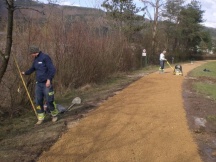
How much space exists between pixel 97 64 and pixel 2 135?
32.2ft

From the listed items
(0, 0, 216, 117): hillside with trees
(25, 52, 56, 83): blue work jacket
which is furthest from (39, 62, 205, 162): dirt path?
(0, 0, 216, 117): hillside with trees

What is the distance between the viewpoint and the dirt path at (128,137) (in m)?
5.71

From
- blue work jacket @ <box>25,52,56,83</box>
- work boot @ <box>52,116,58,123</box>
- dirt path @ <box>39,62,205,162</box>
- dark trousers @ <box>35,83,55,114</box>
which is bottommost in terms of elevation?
dirt path @ <box>39,62,205,162</box>

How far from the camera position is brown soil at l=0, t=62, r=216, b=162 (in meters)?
5.71

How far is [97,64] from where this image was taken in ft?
53.8

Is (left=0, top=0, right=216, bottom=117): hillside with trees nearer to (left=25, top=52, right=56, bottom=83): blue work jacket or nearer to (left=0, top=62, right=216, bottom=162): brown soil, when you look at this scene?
(left=25, top=52, right=56, bottom=83): blue work jacket

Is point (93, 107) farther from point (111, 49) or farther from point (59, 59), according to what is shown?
point (111, 49)

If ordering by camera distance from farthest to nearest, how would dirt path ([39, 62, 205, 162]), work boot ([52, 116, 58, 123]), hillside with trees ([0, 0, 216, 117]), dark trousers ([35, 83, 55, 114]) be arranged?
hillside with trees ([0, 0, 216, 117])
work boot ([52, 116, 58, 123])
dark trousers ([35, 83, 55, 114])
dirt path ([39, 62, 205, 162])

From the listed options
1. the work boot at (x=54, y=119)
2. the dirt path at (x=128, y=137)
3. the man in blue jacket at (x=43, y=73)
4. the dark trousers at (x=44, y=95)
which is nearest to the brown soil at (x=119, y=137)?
the dirt path at (x=128, y=137)

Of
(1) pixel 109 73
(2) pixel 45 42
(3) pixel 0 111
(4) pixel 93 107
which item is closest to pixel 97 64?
(1) pixel 109 73

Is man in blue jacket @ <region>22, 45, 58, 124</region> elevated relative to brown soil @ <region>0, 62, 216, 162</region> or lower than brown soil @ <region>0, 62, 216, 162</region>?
elevated

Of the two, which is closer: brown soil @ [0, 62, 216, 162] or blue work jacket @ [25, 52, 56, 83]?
brown soil @ [0, 62, 216, 162]

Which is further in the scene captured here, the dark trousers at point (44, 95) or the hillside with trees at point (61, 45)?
the hillside with trees at point (61, 45)

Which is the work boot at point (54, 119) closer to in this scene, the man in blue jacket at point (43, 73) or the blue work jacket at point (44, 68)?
the man in blue jacket at point (43, 73)
